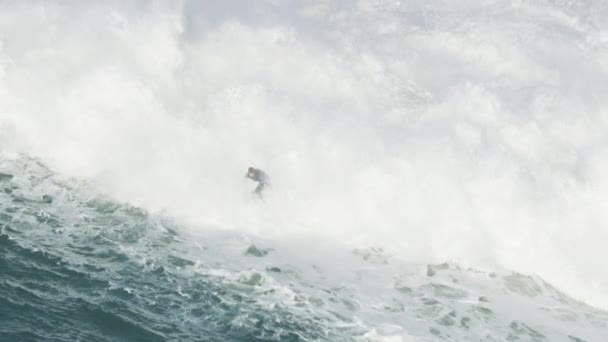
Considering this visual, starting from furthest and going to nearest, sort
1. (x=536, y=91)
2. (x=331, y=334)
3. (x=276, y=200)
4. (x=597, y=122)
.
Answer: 1. (x=536, y=91)
2. (x=597, y=122)
3. (x=276, y=200)
4. (x=331, y=334)

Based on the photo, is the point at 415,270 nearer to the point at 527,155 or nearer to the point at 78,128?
the point at 527,155

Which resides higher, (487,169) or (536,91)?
(536,91)

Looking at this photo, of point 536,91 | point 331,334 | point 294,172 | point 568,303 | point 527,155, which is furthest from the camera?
point 536,91

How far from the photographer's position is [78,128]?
2328cm

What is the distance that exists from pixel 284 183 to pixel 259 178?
2.54 m

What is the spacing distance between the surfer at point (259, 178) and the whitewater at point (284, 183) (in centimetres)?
63

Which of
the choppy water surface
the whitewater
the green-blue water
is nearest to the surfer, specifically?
the whitewater

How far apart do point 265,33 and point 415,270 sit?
19747mm

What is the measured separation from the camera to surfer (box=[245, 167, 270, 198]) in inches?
842

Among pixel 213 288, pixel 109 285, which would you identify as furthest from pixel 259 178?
pixel 109 285

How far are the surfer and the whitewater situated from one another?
63cm

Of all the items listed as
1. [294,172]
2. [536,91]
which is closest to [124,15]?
[294,172]

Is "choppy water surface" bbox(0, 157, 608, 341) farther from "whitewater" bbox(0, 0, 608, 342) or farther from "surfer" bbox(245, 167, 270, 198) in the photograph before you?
"surfer" bbox(245, 167, 270, 198)

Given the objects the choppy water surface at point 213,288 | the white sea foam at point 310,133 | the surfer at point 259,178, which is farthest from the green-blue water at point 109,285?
the surfer at point 259,178
